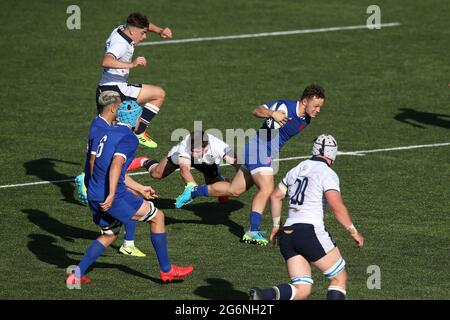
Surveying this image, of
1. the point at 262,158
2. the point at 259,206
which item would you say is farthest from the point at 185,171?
the point at 259,206

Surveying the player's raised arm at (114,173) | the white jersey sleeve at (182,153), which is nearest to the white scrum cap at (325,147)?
the player's raised arm at (114,173)

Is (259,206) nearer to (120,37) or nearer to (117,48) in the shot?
(117,48)

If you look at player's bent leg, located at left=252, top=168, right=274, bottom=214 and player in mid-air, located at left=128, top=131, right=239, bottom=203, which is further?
player in mid-air, located at left=128, top=131, right=239, bottom=203

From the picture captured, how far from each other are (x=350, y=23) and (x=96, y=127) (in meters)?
19.7

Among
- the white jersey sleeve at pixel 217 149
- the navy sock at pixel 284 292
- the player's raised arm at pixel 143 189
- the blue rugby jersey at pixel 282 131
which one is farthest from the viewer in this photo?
the white jersey sleeve at pixel 217 149

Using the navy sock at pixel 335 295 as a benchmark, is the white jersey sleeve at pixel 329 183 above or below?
above

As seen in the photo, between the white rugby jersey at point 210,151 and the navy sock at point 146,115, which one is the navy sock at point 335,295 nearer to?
the white rugby jersey at point 210,151

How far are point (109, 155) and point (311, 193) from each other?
2936 millimetres

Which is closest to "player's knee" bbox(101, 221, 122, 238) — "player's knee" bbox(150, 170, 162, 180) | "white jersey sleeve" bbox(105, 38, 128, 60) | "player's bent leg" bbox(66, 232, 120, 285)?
"player's bent leg" bbox(66, 232, 120, 285)

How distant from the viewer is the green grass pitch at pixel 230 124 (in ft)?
54.5

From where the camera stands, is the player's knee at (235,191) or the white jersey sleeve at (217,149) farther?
the white jersey sleeve at (217,149)

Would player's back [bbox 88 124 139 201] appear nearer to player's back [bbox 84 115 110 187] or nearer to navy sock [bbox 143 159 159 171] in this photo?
player's back [bbox 84 115 110 187]

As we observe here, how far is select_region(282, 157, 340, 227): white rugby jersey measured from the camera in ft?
45.2

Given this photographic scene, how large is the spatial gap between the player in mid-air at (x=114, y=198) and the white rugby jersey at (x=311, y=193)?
2382 mm
